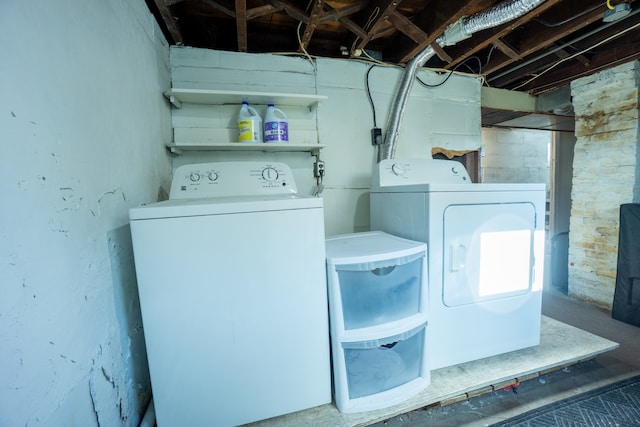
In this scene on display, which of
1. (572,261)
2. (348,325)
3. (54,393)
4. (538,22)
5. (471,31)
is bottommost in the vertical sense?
(572,261)

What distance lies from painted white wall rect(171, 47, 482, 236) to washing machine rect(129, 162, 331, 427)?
1.05 meters

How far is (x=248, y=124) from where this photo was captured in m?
1.75

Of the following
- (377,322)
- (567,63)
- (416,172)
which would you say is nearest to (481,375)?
(377,322)

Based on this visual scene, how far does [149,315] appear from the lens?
97cm

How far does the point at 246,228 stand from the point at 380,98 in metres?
1.77

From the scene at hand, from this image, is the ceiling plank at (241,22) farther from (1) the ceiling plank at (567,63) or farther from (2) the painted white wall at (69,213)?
(1) the ceiling plank at (567,63)

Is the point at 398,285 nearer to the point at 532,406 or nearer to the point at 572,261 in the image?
the point at 532,406

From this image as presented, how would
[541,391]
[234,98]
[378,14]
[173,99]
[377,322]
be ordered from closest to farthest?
[377,322] → [541,391] → [378,14] → [173,99] → [234,98]

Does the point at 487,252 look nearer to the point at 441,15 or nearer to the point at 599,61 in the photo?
the point at 441,15

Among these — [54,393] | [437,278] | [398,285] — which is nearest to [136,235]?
[54,393]

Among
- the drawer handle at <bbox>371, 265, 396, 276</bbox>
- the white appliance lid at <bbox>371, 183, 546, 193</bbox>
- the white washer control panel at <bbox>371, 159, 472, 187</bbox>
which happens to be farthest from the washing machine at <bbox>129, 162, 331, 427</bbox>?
the white washer control panel at <bbox>371, 159, 472, 187</bbox>

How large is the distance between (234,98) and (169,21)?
0.53 metres

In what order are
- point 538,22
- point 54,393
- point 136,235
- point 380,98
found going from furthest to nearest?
point 380,98
point 538,22
point 136,235
point 54,393

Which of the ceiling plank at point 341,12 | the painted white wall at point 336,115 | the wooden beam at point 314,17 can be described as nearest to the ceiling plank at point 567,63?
the painted white wall at point 336,115
